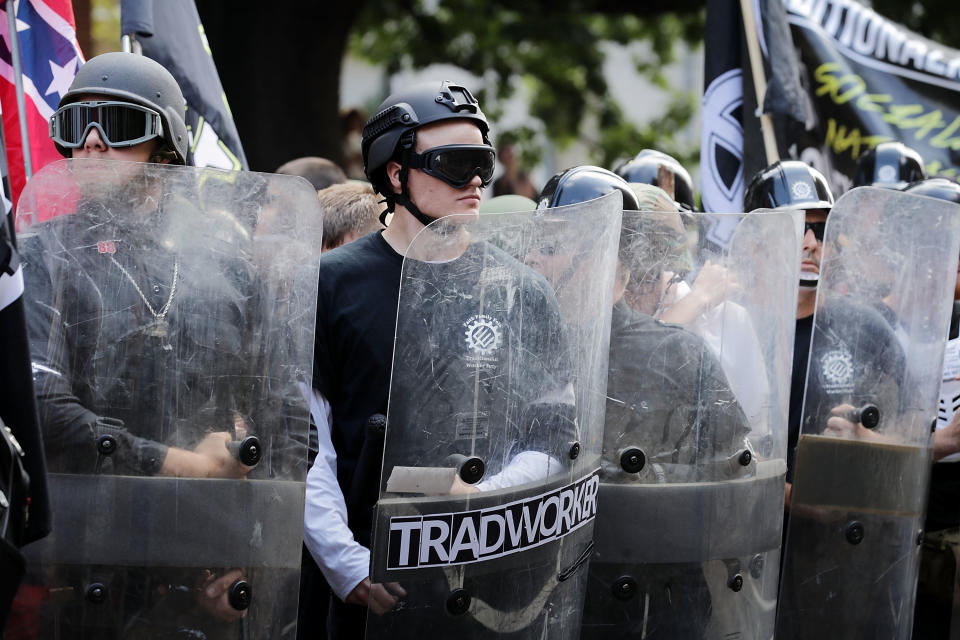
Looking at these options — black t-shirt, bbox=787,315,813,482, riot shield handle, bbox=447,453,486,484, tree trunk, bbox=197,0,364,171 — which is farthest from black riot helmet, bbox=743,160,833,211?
tree trunk, bbox=197,0,364,171

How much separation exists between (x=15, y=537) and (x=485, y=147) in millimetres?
1606

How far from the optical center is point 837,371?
11.7ft

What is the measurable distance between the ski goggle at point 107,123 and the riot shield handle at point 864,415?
7.05ft

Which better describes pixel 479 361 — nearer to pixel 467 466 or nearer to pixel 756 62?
pixel 467 466

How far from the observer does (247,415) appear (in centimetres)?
273

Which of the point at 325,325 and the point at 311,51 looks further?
the point at 311,51

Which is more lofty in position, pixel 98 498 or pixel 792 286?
pixel 792 286

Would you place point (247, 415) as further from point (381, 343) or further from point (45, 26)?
point (45, 26)

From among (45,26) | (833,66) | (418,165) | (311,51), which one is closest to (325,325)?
(418,165)

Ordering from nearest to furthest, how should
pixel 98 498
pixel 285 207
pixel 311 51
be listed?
pixel 98 498 < pixel 285 207 < pixel 311 51

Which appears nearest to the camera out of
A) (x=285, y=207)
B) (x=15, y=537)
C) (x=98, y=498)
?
(x=15, y=537)

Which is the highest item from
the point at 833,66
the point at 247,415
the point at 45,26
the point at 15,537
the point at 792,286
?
the point at 833,66

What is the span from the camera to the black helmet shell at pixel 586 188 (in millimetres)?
3891

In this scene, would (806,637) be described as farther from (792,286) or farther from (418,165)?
(418,165)
